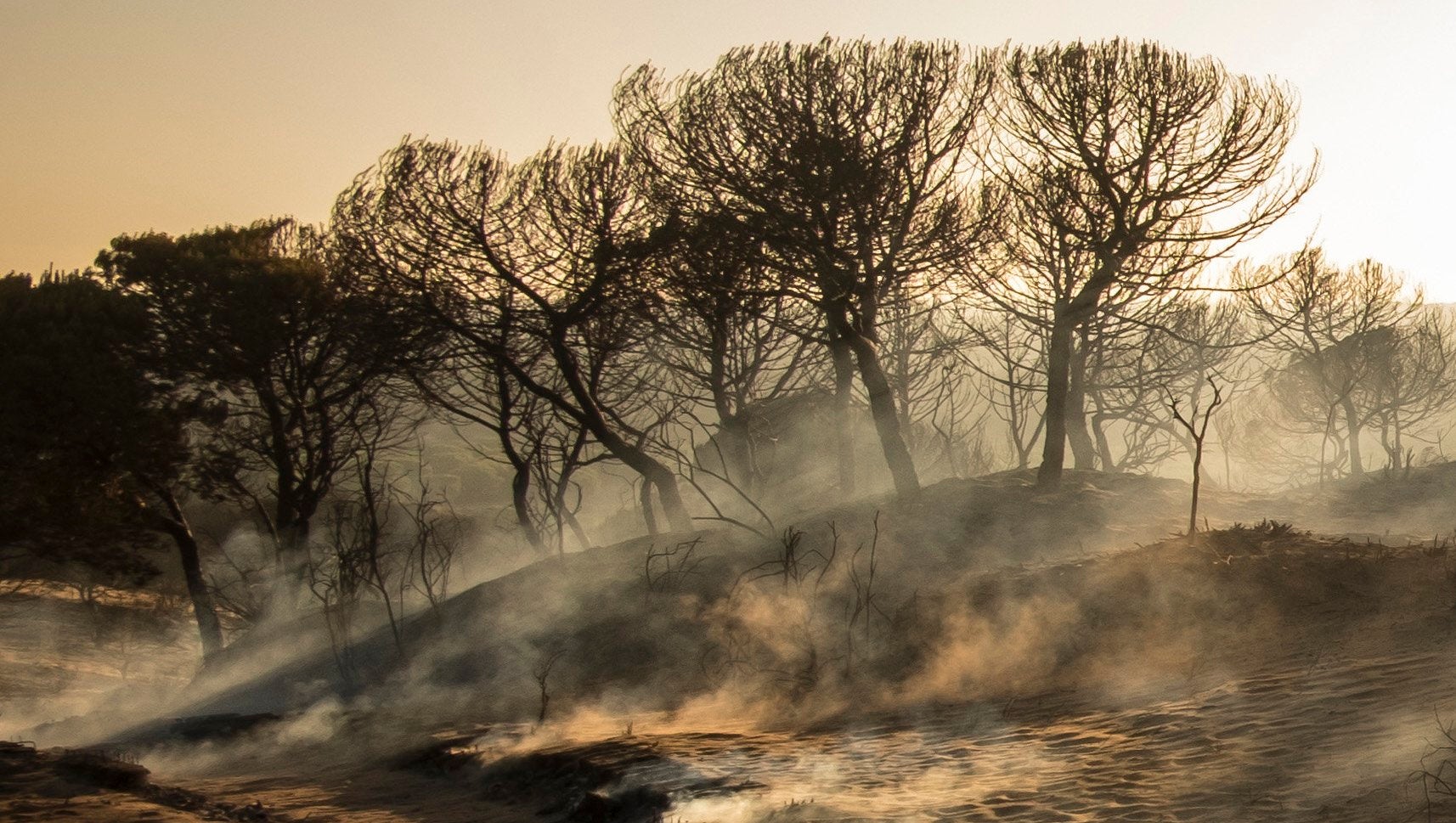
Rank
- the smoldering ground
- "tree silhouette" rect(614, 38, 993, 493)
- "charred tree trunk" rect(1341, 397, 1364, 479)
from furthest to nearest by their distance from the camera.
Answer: "charred tree trunk" rect(1341, 397, 1364, 479) → "tree silhouette" rect(614, 38, 993, 493) → the smoldering ground

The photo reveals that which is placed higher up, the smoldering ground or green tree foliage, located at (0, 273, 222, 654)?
green tree foliage, located at (0, 273, 222, 654)

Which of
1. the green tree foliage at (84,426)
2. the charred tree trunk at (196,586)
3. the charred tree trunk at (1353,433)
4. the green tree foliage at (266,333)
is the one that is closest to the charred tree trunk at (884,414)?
the green tree foliage at (266,333)

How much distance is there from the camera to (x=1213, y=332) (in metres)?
36.6

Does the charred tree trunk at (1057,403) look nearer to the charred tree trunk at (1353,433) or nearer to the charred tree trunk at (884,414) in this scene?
the charred tree trunk at (884,414)

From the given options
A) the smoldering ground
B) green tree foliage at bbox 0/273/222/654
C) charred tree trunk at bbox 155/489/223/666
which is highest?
green tree foliage at bbox 0/273/222/654

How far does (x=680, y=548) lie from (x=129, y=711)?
Result: 32.2 ft

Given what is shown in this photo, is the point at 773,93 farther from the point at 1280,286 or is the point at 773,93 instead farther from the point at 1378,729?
the point at 1280,286

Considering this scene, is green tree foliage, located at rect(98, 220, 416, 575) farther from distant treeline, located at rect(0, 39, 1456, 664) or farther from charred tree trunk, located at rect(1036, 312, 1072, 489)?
charred tree trunk, located at rect(1036, 312, 1072, 489)

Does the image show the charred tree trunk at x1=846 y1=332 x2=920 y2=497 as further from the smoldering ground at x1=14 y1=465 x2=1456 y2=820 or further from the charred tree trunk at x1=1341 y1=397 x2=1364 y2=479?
the charred tree trunk at x1=1341 y1=397 x2=1364 y2=479

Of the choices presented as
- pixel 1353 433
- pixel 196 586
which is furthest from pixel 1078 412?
pixel 196 586

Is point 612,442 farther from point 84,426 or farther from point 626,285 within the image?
point 84,426

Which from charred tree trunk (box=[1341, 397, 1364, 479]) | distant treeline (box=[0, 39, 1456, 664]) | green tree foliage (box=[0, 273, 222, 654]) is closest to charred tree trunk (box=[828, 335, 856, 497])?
distant treeline (box=[0, 39, 1456, 664])

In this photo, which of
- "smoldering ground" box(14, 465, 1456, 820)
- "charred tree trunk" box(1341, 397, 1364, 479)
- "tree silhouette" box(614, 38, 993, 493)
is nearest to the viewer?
"smoldering ground" box(14, 465, 1456, 820)

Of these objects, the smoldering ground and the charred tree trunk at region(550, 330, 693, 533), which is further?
the charred tree trunk at region(550, 330, 693, 533)
